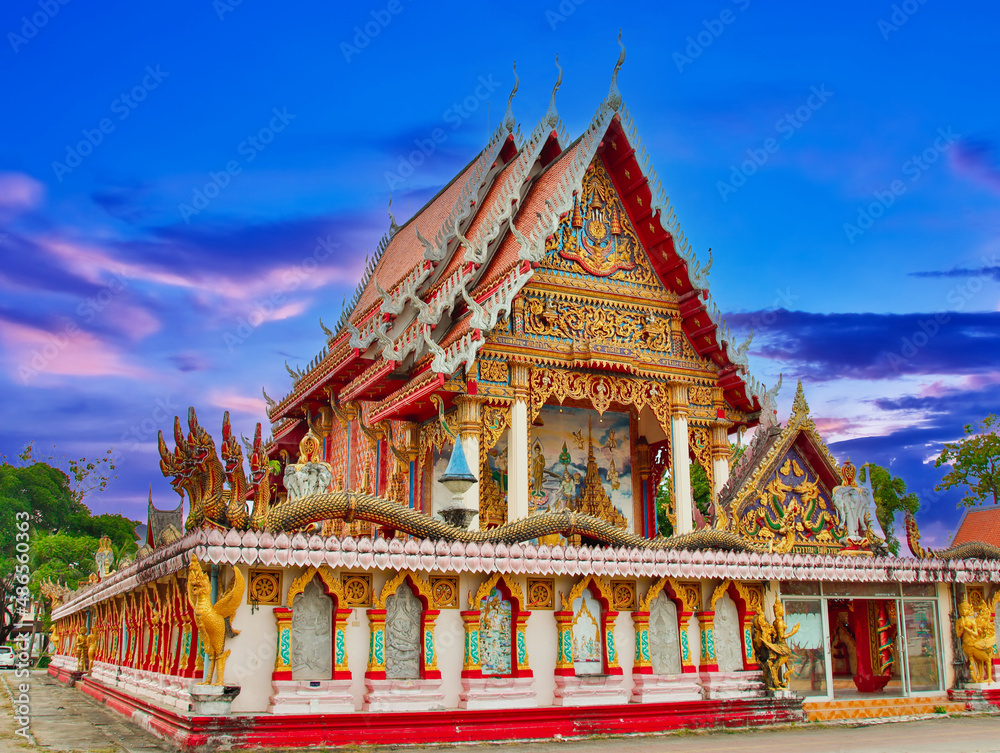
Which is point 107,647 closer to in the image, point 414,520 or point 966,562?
point 414,520

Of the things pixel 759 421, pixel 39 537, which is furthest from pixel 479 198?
pixel 39 537

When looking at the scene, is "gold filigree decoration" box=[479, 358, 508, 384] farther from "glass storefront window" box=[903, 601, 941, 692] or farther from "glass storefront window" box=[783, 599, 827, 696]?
"glass storefront window" box=[903, 601, 941, 692]

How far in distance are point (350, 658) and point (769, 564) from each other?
226 inches

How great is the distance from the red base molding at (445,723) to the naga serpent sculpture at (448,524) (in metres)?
1.90

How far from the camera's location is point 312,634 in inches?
393

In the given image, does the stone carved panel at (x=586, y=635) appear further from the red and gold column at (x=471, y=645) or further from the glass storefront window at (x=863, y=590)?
the glass storefront window at (x=863, y=590)

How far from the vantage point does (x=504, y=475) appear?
17.0 m

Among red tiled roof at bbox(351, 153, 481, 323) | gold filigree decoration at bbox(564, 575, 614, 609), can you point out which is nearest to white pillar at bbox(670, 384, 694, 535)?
gold filigree decoration at bbox(564, 575, 614, 609)

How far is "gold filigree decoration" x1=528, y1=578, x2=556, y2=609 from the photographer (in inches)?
444

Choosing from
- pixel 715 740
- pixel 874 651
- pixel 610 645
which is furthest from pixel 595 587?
pixel 874 651

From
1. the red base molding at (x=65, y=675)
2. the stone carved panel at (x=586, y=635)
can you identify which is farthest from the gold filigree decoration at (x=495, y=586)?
the red base molding at (x=65, y=675)

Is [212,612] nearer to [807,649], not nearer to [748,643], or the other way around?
[748,643]

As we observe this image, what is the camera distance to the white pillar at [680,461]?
1593cm

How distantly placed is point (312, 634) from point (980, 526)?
22769mm
